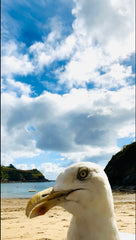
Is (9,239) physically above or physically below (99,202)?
below

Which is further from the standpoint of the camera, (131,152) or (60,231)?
(131,152)

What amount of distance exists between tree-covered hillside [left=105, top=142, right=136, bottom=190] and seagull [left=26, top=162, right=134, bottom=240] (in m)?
26.1

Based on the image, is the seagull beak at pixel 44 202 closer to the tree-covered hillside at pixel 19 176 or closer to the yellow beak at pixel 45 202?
the yellow beak at pixel 45 202

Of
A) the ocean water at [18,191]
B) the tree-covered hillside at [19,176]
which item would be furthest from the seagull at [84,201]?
the tree-covered hillside at [19,176]

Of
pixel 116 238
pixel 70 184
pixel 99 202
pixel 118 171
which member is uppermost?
pixel 70 184

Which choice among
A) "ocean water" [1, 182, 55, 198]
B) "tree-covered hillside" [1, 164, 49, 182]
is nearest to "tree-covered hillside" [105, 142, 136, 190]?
"ocean water" [1, 182, 55, 198]

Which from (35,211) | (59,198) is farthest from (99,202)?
(35,211)

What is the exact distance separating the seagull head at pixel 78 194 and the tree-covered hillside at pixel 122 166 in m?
26.2

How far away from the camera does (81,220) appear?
183 cm

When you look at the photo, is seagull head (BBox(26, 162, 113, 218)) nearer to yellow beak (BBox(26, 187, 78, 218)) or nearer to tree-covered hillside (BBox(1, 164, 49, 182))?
yellow beak (BBox(26, 187, 78, 218))

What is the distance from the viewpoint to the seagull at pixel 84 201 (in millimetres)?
1810

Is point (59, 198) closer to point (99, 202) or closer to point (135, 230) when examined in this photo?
point (99, 202)

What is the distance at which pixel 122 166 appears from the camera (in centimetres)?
3047

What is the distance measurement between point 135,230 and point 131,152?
27.7m
